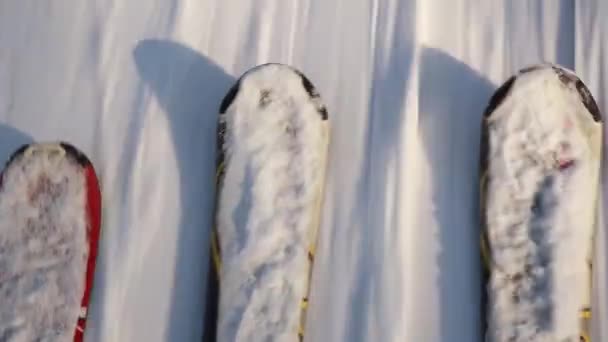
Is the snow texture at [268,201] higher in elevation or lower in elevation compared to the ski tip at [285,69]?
lower

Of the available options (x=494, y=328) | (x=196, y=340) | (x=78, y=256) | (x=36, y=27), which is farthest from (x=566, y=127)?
(x=36, y=27)

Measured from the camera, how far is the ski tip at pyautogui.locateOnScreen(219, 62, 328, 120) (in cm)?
106

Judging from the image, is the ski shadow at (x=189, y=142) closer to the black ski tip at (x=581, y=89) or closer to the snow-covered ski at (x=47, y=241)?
the snow-covered ski at (x=47, y=241)

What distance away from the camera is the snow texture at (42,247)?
980 millimetres

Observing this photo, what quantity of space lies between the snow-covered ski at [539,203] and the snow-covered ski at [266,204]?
0.75 ft

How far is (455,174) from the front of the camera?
1032 mm

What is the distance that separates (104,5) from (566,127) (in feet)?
2.32

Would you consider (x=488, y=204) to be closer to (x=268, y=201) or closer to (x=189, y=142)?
(x=268, y=201)

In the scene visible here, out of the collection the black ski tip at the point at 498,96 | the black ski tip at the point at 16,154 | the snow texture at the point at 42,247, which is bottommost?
the snow texture at the point at 42,247

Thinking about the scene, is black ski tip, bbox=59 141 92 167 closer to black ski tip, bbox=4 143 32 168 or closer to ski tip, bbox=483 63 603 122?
black ski tip, bbox=4 143 32 168

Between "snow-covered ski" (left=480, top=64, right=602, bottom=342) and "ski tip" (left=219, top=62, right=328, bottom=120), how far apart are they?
0.23 meters

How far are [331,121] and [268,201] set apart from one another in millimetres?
155

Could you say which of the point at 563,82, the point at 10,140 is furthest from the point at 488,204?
the point at 10,140

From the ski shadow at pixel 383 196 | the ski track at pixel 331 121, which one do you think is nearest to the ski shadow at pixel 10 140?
the ski track at pixel 331 121
